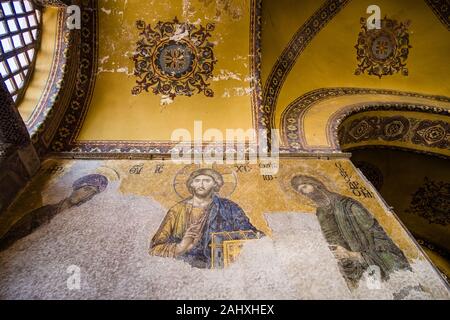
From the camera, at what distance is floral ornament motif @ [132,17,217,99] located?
197 inches

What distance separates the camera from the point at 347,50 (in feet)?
19.5

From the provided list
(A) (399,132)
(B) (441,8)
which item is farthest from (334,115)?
(B) (441,8)

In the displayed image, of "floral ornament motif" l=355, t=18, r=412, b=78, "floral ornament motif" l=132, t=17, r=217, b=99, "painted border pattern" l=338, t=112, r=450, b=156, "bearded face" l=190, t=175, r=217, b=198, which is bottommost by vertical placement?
"bearded face" l=190, t=175, r=217, b=198

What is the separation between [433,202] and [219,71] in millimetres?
5417

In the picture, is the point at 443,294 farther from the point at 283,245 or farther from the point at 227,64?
the point at 227,64

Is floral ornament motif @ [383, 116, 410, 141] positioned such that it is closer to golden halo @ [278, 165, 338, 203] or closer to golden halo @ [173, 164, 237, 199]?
golden halo @ [278, 165, 338, 203]

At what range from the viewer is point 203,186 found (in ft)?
12.6

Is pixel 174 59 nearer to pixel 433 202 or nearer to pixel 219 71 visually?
pixel 219 71

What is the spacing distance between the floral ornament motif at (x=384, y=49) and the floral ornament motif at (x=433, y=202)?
95.7 inches

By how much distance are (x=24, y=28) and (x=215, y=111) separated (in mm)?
2864

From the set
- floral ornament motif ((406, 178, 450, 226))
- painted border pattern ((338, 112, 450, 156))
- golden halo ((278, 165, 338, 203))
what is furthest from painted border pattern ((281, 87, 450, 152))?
floral ornament motif ((406, 178, 450, 226))

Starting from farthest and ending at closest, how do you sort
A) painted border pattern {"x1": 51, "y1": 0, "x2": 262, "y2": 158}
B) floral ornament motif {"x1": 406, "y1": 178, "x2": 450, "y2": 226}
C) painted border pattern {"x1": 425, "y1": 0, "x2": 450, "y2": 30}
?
floral ornament motif {"x1": 406, "y1": 178, "x2": 450, "y2": 226}
painted border pattern {"x1": 425, "y1": 0, "x2": 450, "y2": 30}
painted border pattern {"x1": 51, "y1": 0, "x2": 262, "y2": 158}

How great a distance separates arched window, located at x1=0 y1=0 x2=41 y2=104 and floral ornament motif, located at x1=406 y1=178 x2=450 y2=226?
747 cm
